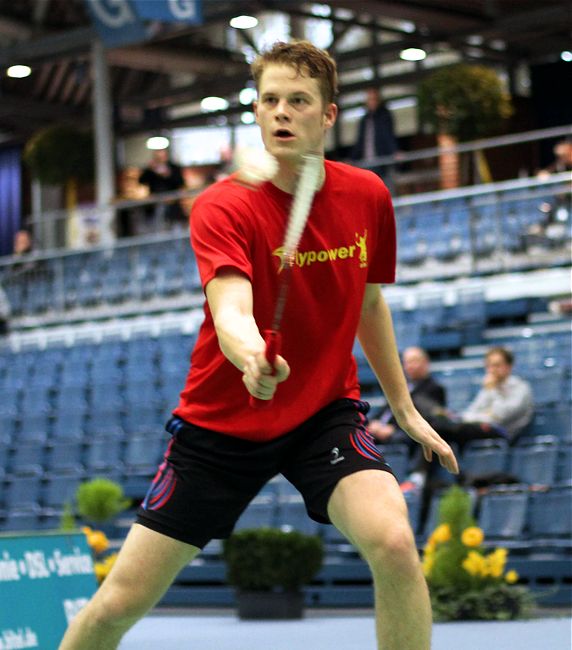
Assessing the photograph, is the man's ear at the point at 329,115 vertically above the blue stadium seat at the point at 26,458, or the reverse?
Result: the man's ear at the point at 329,115

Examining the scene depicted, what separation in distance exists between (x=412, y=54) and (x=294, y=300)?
19683 mm

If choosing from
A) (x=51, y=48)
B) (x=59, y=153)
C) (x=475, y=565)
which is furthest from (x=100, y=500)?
(x=51, y=48)

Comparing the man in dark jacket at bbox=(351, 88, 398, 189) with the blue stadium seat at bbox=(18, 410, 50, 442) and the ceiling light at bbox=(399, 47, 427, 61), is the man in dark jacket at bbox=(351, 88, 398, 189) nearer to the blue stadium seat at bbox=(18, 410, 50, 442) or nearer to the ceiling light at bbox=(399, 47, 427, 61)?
the blue stadium seat at bbox=(18, 410, 50, 442)

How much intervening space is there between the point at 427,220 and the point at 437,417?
4.73 metres

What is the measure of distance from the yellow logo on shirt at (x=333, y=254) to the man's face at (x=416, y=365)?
627 centimetres

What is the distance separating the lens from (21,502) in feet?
41.7

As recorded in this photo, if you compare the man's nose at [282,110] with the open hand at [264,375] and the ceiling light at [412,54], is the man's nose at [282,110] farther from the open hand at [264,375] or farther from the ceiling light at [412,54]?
the ceiling light at [412,54]

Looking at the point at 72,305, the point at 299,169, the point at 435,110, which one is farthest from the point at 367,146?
the point at 299,169

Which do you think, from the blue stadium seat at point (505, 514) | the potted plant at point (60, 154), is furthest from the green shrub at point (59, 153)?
the blue stadium seat at point (505, 514)

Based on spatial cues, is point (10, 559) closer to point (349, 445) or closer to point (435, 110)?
point (349, 445)

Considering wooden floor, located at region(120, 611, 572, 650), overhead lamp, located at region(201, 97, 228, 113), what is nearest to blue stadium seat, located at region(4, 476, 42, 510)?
wooden floor, located at region(120, 611, 572, 650)

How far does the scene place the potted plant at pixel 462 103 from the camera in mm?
16859

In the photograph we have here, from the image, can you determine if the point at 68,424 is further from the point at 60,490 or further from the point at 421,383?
the point at 421,383

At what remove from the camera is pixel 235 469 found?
363cm
